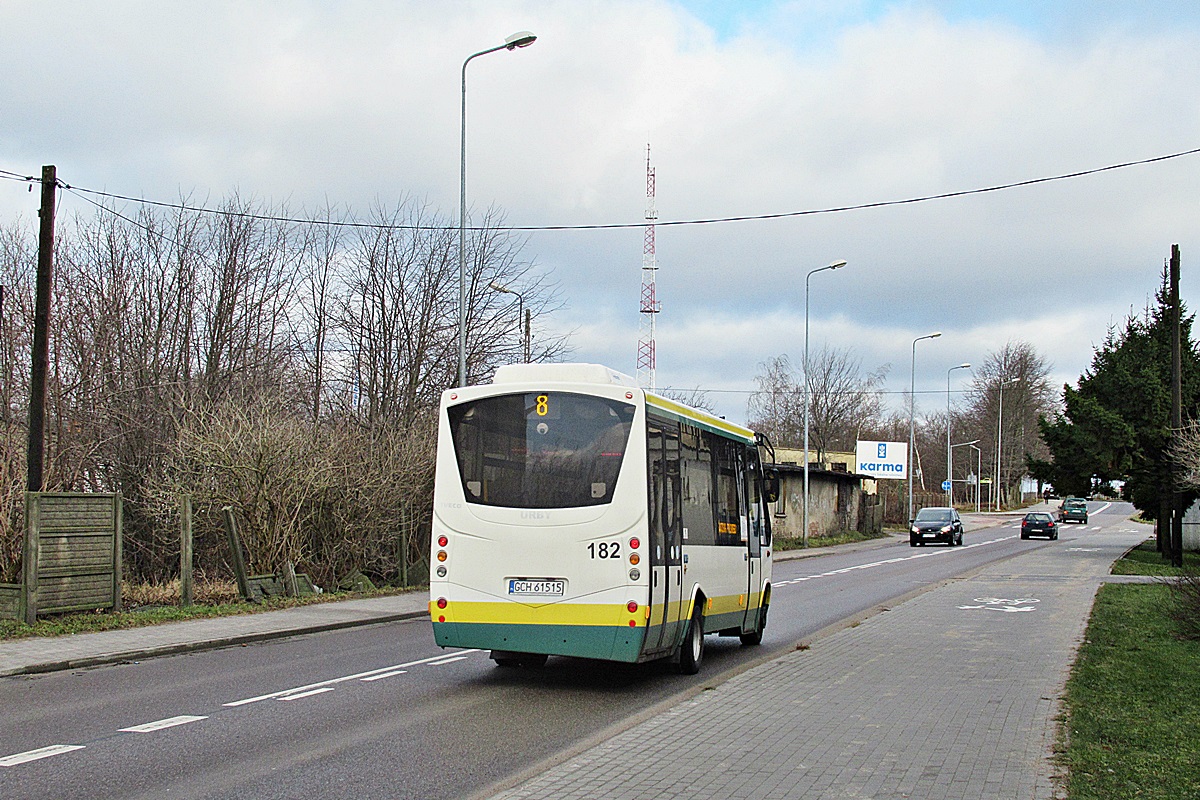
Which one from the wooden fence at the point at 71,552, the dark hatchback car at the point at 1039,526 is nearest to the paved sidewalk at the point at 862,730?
the wooden fence at the point at 71,552

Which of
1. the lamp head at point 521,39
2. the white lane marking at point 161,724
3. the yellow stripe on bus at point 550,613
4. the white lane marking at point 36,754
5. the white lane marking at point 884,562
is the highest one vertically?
the lamp head at point 521,39

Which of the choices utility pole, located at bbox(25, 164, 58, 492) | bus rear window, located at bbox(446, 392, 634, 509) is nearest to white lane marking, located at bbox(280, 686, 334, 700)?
bus rear window, located at bbox(446, 392, 634, 509)

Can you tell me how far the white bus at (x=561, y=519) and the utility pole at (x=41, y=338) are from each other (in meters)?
8.64

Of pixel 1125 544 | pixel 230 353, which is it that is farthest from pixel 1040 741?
pixel 1125 544

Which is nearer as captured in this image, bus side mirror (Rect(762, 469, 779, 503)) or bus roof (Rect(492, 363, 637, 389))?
Result: bus roof (Rect(492, 363, 637, 389))

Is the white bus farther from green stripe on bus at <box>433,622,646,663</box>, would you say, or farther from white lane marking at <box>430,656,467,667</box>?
white lane marking at <box>430,656,467,667</box>

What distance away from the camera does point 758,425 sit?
8781 cm

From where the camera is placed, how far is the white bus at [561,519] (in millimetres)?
10391

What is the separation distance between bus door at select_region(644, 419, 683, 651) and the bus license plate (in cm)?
86

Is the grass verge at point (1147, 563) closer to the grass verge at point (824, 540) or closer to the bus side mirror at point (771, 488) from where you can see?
the grass verge at point (824, 540)

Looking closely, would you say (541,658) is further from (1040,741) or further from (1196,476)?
(1196,476)

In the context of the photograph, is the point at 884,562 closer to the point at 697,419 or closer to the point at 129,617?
the point at 697,419

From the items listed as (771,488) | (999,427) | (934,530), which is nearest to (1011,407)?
(999,427)

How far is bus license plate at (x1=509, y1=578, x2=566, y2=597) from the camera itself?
10492 millimetres
